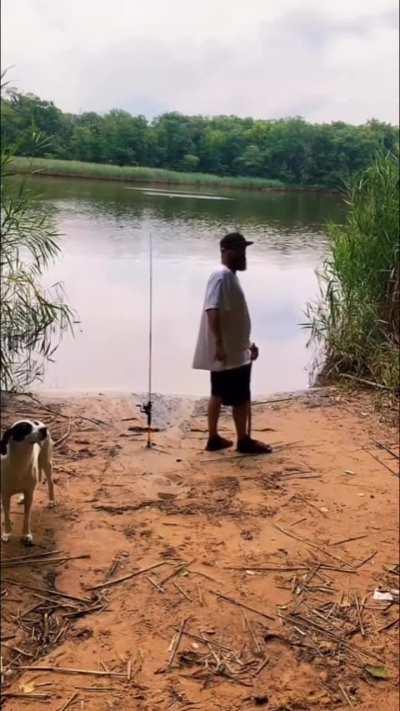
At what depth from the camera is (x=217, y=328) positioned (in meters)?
Answer: 4.27

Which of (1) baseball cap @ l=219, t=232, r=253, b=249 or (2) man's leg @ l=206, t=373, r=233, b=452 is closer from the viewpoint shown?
(1) baseball cap @ l=219, t=232, r=253, b=249

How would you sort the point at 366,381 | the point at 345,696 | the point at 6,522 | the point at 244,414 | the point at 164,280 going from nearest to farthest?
the point at 345,696, the point at 6,522, the point at 244,414, the point at 366,381, the point at 164,280

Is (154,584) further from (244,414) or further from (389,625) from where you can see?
(244,414)

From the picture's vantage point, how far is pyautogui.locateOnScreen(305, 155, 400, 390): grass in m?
7.39

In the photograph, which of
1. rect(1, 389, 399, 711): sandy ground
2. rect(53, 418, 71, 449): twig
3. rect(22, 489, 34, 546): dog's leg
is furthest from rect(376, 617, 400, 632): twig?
rect(53, 418, 71, 449): twig

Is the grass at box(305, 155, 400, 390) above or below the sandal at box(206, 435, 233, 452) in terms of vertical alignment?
above

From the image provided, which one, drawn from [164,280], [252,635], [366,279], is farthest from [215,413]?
[164,280]

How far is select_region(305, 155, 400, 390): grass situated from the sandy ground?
102 inches

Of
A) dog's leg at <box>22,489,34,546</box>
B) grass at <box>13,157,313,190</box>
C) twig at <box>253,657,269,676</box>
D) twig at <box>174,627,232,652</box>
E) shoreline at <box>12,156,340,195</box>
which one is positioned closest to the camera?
twig at <box>253,657,269,676</box>

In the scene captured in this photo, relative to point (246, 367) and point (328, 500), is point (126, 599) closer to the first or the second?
point (328, 500)

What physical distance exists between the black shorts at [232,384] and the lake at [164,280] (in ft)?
8.99

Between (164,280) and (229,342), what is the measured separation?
934cm

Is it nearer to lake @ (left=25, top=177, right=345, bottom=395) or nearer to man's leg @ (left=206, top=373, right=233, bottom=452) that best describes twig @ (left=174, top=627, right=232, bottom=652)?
man's leg @ (left=206, top=373, right=233, bottom=452)

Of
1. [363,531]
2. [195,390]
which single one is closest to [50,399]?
[195,390]
